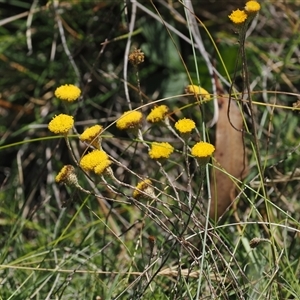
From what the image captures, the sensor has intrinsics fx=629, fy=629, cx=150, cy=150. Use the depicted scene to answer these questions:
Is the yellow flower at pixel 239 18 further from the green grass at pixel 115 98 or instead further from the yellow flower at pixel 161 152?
the green grass at pixel 115 98

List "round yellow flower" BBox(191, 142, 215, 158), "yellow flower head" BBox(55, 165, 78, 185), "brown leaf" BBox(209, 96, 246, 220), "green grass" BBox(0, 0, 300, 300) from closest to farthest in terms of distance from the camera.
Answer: "round yellow flower" BBox(191, 142, 215, 158) < "yellow flower head" BBox(55, 165, 78, 185) < "brown leaf" BBox(209, 96, 246, 220) < "green grass" BBox(0, 0, 300, 300)

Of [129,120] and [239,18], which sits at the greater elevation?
[239,18]

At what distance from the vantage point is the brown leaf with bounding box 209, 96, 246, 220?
1.30m

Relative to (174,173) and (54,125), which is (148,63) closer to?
(174,173)

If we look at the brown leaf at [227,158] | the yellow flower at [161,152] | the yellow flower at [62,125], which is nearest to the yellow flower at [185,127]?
the yellow flower at [161,152]

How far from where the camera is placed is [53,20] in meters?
1.72

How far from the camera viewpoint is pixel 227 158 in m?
1.32

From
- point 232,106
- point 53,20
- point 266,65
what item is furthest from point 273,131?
point 53,20

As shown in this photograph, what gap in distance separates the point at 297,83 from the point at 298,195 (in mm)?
401

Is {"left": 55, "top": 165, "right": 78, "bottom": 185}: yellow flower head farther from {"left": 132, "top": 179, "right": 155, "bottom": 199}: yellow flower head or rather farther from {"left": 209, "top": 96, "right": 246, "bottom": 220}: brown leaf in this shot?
{"left": 209, "top": 96, "right": 246, "bottom": 220}: brown leaf

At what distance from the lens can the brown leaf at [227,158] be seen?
130 cm

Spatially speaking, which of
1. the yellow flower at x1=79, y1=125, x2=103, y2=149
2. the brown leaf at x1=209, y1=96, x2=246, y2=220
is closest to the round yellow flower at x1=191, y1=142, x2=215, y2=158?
the yellow flower at x1=79, y1=125, x2=103, y2=149

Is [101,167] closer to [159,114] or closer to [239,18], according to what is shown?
[159,114]

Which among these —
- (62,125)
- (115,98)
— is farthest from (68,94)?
(115,98)
